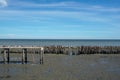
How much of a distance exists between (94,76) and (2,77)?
8.78 meters

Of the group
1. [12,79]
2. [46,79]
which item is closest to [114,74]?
[46,79]

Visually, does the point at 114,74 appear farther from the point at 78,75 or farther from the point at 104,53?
the point at 104,53

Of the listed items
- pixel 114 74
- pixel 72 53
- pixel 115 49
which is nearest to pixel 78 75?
pixel 114 74

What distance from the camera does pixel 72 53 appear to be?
5831 cm

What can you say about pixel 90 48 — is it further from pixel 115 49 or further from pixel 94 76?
pixel 94 76

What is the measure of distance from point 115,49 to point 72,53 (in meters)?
9.30

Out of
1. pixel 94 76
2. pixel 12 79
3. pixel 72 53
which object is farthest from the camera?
pixel 72 53

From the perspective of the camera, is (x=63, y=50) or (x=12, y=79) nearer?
(x=12, y=79)

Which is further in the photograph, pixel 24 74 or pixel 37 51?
pixel 37 51

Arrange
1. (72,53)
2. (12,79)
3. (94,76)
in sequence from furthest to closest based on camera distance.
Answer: (72,53) → (94,76) → (12,79)

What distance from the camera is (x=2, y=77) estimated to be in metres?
28.0

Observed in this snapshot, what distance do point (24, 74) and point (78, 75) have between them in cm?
544

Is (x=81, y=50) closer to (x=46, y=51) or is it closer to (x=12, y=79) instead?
(x=46, y=51)

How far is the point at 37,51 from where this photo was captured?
59.2m
